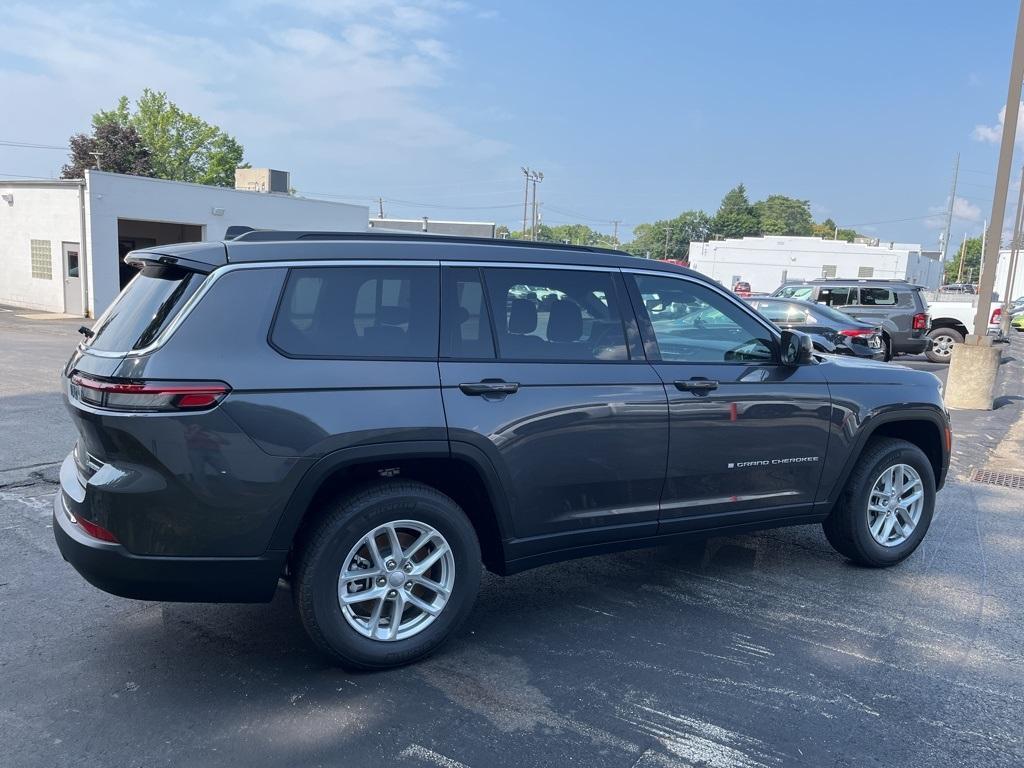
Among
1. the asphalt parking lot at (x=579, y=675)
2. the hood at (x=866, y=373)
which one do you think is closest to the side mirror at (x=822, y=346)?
the hood at (x=866, y=373)

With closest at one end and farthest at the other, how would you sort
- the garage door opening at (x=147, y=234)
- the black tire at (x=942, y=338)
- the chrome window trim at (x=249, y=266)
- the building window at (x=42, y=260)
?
the chrome window trim at (x=249, y=266) < the black tire at (x=942, y=338) < the building window at (x=42, y=260) < the garage door opening at (x=147, y=234)

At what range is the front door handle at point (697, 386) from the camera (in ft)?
13.5

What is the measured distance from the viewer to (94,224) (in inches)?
936

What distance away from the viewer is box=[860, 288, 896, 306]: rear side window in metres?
17.6

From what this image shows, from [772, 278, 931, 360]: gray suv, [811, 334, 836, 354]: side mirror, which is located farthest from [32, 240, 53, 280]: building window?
[811, 334, 836, 354]: side mirror

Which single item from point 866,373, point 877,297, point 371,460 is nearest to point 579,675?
point 371,460

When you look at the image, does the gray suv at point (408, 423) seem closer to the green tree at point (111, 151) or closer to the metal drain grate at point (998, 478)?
the metal drain grate at point (998, 478)

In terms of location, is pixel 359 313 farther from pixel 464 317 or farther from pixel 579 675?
pixel 579 675

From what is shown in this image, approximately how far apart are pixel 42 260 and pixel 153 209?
4.38 metres

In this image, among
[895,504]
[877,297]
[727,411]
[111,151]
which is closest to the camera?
[727,411]

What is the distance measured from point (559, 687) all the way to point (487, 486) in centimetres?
93

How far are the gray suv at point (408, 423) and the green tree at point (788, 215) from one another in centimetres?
16250

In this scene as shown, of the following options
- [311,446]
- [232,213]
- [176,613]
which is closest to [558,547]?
[311,446]

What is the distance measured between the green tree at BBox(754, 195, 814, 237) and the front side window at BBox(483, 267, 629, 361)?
162848mm
